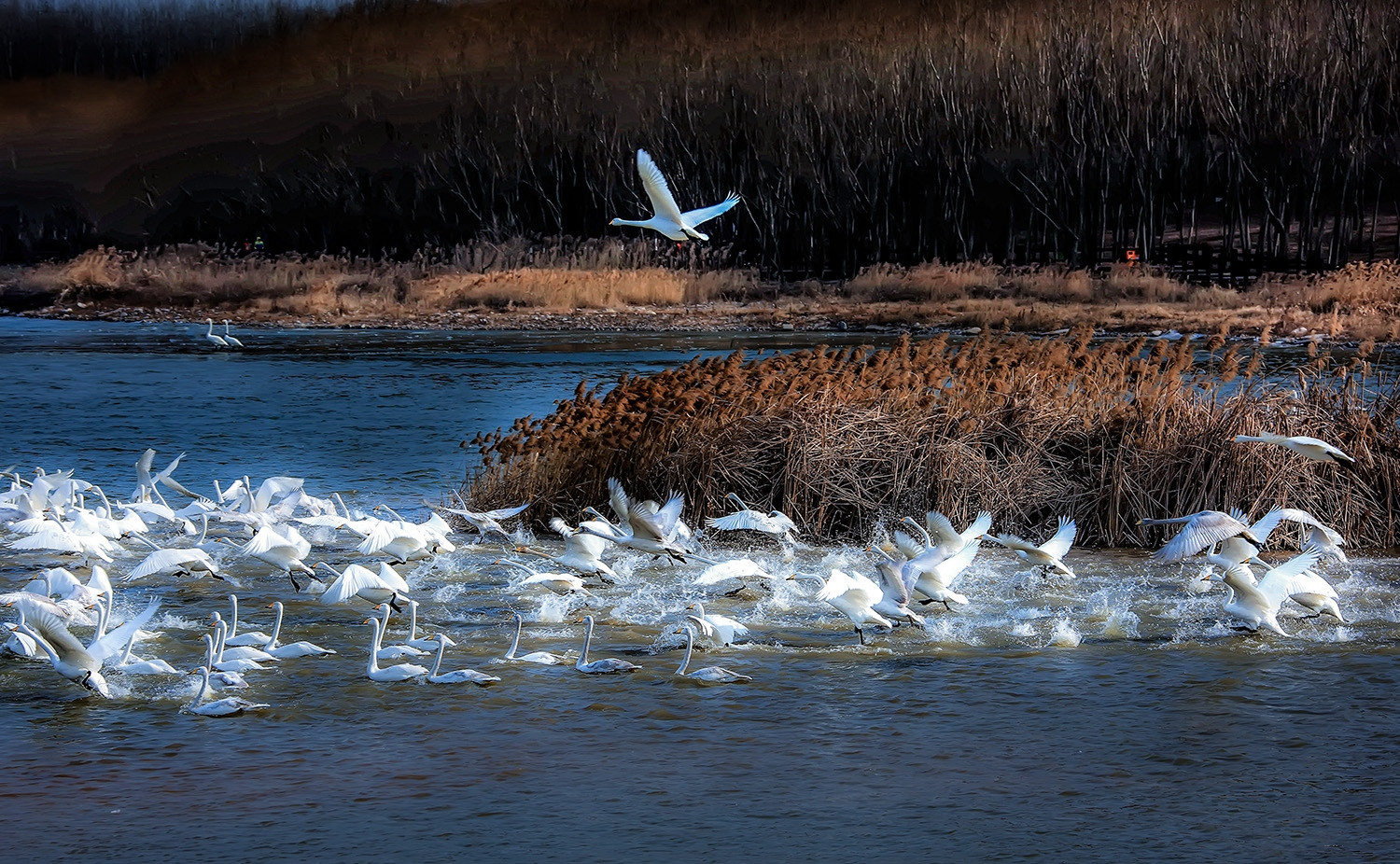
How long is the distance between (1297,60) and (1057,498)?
48.2m

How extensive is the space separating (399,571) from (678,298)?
30466 millimetres

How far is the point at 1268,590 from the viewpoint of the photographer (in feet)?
26.2

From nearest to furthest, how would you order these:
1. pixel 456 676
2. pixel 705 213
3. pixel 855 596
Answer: pixel 456 676 < pixel 855 596 < pixel 705 213

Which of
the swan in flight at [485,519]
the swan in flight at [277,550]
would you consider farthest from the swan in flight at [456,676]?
the swan in flight at [485,519]

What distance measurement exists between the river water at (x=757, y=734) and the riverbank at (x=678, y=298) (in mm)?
23883

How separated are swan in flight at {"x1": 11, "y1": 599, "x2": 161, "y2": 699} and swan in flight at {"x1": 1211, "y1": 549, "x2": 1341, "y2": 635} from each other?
5.11m

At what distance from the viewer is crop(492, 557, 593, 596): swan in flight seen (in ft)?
27.0

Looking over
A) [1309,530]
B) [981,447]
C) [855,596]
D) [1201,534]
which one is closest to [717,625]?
[855,596]

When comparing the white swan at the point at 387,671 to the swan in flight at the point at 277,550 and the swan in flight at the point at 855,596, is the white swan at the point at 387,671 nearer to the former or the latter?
the swan in flight at the point at 855,596

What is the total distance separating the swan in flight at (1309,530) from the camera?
8.80 meters

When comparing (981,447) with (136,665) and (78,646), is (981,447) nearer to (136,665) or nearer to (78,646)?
(136,665)

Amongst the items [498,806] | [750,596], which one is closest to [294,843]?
[498,806]

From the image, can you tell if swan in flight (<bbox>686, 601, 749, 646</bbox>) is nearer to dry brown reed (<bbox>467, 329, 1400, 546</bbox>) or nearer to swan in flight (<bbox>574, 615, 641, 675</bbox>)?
swan in flight (<bbox>574, 615, 641, 675</bbox>)

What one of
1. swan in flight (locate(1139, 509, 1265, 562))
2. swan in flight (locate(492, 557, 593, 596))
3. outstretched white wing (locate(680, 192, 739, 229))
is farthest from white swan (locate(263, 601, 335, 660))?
swan in flight (locate(1139, 509, 1265, 562))
